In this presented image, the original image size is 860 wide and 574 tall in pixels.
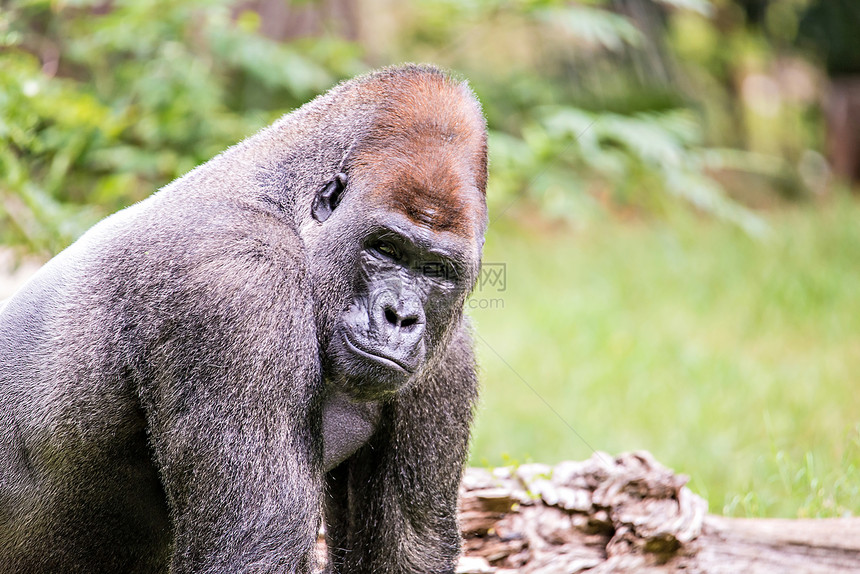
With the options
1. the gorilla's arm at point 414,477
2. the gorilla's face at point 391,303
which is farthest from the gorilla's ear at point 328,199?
the gorilla's arm at point 414,477

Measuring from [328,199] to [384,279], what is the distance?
322mm

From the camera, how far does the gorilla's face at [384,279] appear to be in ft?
7.91

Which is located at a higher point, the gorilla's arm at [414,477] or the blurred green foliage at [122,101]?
the gorilla's arm at [414,477]

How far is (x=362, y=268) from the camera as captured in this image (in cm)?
248

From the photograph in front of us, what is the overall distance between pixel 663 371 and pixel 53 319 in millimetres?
4233

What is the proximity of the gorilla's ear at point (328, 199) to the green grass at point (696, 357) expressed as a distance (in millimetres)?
1402

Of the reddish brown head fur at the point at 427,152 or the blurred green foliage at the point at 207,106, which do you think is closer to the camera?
the reddish brown head fur at the point at 427,152

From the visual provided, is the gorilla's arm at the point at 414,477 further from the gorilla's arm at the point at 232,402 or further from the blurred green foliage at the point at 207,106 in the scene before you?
the blurred green foliage at the point at 207,106

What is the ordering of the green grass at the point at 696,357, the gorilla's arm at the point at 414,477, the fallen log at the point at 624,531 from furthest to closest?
the green grass at the point at 696,357 < the fallen log at the point at 624,531 < the gorilla's arm at the point at 414,477

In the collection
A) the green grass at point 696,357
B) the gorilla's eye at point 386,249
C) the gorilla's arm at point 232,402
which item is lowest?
the green grass at point 696,357

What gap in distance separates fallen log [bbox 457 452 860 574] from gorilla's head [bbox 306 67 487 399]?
112cm

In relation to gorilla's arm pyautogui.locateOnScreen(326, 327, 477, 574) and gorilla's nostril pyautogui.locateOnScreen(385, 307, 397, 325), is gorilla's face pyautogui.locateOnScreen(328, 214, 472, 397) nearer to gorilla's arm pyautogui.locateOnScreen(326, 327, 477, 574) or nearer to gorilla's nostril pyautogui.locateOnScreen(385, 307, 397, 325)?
gorilla's nostril pyautogui.locateOnScreen(385, 307, 397, 325)

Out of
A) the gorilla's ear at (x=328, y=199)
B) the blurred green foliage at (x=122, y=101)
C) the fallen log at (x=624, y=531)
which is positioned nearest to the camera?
the gorilla's ear at (x=328, y=199)

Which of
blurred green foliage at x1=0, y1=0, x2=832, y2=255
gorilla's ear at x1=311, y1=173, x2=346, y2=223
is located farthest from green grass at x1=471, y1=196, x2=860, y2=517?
gorilla's ear at x1=311, y1=173, x2=346, y2=223
